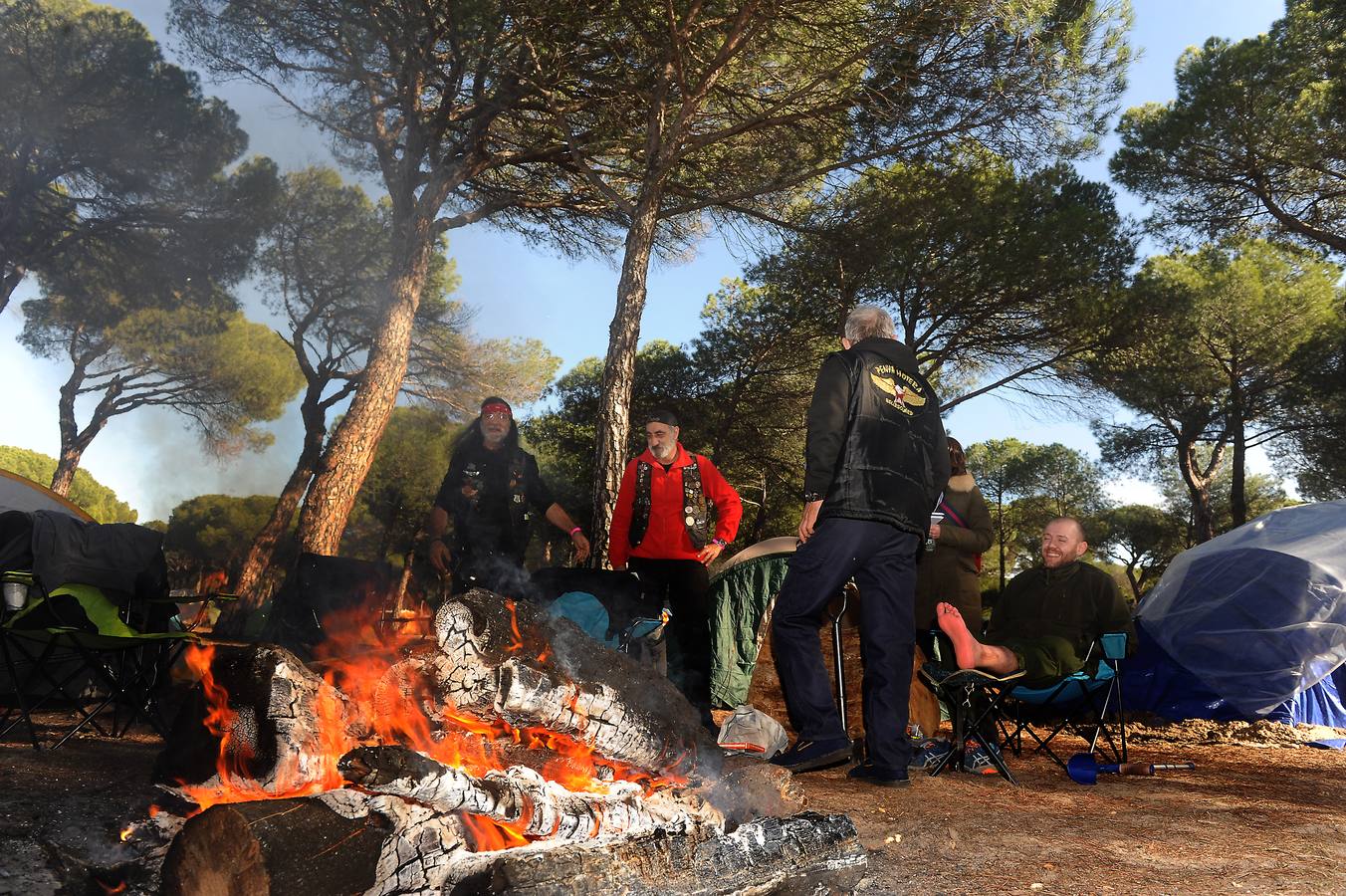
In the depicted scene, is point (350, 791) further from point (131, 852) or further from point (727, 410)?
point (727, 410)

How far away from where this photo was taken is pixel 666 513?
433 centimetres

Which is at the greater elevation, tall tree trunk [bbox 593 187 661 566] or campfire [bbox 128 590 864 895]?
tall tree trunk [bbox 593 187 661 566]

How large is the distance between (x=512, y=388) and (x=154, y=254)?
4.95 m

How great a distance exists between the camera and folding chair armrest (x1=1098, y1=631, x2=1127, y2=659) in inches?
148

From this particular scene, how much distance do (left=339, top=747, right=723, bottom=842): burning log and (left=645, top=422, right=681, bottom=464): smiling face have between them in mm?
2453

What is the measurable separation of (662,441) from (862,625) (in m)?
1.70

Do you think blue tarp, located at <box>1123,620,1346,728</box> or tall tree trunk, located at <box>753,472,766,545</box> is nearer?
blue tarp, located at <box>1123,620,1346,728</box>

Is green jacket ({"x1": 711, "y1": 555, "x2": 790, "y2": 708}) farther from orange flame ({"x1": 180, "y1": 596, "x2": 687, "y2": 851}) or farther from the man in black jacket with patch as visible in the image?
orange flame ({"x1": 180, "y1": 596, "x2": 687, "y2": 851})

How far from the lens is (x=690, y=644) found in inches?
164

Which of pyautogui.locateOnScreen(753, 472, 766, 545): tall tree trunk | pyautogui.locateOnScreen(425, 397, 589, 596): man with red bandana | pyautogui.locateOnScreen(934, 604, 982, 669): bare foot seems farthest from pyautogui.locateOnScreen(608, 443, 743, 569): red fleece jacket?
pyautogui.locateOnScreen(753, 472, 766, 545): tall tree trunk

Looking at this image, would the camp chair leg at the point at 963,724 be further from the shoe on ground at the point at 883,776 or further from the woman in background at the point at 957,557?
the woman in background at the point at 957,557

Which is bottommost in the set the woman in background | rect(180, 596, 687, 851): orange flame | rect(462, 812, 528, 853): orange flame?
rect(462, 812, 528, 853): orange flame

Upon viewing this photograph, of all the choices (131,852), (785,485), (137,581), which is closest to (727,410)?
(785,485)

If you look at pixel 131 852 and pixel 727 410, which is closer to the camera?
pixel 131 852
